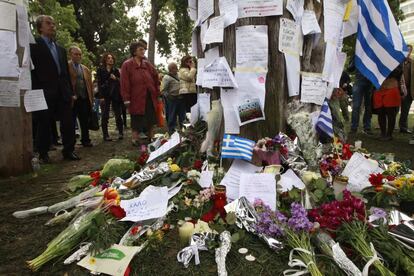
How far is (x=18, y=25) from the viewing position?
4348mm

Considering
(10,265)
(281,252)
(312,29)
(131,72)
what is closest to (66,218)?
(10,265)

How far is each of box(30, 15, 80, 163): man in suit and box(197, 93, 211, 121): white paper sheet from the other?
2.26 metres

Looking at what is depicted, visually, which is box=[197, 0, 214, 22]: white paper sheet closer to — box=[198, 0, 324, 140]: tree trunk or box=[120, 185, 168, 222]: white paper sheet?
box=[198, 0, 324, 140]: tree trunk

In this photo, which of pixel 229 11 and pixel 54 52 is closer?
pixel 229 11

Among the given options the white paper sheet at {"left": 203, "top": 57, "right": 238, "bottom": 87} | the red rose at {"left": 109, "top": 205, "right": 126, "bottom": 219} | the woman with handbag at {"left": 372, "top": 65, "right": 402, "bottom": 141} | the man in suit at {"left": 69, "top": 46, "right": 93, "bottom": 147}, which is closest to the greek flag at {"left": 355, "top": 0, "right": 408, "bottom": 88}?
the white paper sheet at {"left": 203, "top": 57, "right": 238, "bottom": 87}

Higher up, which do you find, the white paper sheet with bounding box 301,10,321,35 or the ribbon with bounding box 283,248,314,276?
the white paper sheet with bounding box 301,10,321,35

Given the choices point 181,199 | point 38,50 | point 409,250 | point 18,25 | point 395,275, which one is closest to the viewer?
point 395,275

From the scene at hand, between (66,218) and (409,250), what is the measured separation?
255 centimetres

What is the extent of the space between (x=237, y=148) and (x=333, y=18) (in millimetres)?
1639

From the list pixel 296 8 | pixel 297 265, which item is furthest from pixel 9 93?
pixel 297 265

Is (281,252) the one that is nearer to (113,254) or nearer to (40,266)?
(113,254)

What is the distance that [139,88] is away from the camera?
6.19 m

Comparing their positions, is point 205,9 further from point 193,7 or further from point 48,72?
point 48,72

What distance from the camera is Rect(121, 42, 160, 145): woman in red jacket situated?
612cm
